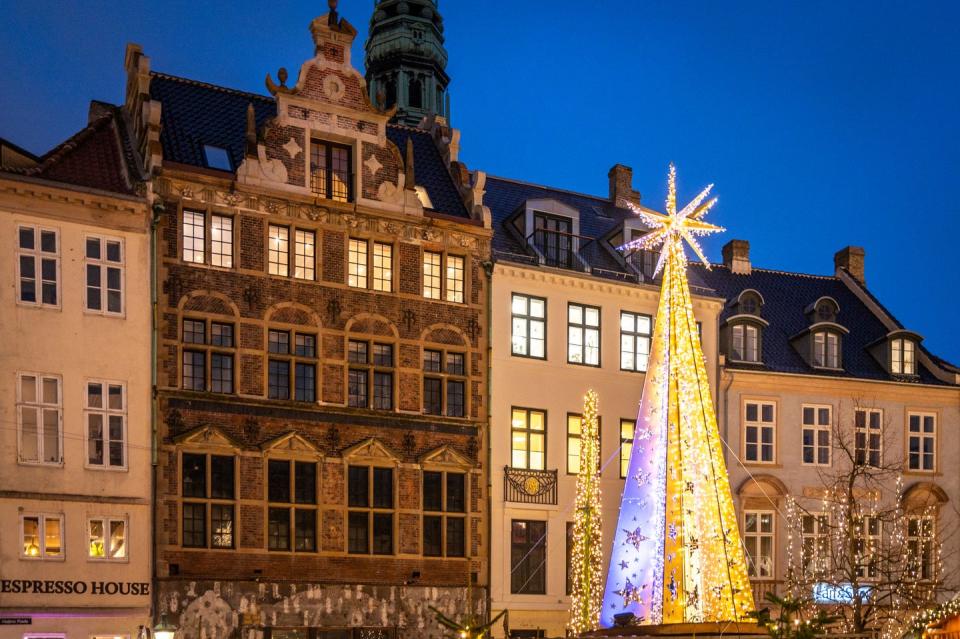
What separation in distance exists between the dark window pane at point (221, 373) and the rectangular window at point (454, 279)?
6242mm

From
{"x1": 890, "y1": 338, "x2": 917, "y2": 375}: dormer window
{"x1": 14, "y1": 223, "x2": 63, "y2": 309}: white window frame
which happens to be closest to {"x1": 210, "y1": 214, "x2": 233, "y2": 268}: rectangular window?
{"x1": 14, "y1": 223, "x2": 63, "y2": 309}: white window frame

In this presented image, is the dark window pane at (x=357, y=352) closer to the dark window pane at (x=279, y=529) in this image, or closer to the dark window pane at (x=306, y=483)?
the dark window pane at (x=306, y=483)

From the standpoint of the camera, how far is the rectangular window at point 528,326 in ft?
118

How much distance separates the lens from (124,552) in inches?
1168

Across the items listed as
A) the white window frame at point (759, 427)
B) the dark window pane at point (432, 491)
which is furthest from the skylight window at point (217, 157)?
the white window frame at point (759, 427)

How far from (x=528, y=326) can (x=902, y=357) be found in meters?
13.7

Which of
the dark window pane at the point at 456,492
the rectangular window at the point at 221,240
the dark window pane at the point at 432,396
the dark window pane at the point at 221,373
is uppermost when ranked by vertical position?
the rectangular window at the point at 221,240

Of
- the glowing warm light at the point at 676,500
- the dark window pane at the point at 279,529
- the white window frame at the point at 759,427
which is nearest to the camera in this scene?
the glowing warm light at the point at 676,500

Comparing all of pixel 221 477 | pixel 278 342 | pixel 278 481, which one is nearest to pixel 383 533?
pixel 278 481

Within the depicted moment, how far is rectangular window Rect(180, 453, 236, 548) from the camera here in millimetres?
30641

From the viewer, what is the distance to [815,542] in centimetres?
3988

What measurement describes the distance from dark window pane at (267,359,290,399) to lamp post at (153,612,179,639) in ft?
18.8

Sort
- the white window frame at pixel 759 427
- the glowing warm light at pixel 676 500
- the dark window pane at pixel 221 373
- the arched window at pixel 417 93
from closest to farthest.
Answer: the glowing warm light at pixel 676 500 < the dark window pane at pixel 221 373 < the white window frame at pixel 759 427 < the arched window at pixel 417 93

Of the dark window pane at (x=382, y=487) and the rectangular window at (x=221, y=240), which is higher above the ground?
the rectangular window at (x=221, y=240)
